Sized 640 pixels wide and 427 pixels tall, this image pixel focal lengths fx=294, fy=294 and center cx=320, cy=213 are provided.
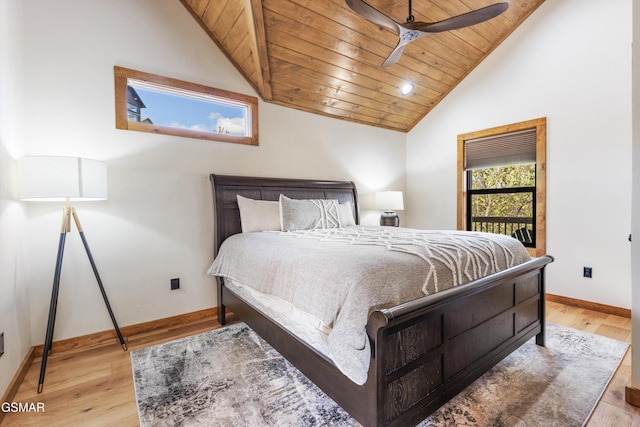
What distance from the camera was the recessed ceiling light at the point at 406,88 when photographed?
12.7ft

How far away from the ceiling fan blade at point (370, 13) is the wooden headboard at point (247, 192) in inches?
71.6

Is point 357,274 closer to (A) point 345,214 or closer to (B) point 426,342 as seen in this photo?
(B) point 426,342

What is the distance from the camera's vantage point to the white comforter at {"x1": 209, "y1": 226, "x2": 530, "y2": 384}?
123cm

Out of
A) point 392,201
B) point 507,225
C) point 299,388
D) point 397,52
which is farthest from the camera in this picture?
point 392,201

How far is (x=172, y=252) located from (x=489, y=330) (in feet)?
8.66

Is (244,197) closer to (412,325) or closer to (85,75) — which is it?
(85,75)

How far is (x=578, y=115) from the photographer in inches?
123

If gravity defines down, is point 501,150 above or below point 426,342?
above

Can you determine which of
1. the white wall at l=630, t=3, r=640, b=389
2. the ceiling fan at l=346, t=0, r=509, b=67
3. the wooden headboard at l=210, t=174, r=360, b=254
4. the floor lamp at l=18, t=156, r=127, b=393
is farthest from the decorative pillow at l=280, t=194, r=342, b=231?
the white wall at l=630, t=3, r=640, b=389

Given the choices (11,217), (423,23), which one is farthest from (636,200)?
(11,217)

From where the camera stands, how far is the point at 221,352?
2.24 meters

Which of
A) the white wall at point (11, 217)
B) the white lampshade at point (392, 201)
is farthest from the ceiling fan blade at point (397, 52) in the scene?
the white wall at point (11, 217)

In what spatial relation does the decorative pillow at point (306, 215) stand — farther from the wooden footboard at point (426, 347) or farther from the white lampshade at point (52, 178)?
the white lampshade at point (52, 178)

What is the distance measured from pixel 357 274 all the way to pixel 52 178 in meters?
2.00
